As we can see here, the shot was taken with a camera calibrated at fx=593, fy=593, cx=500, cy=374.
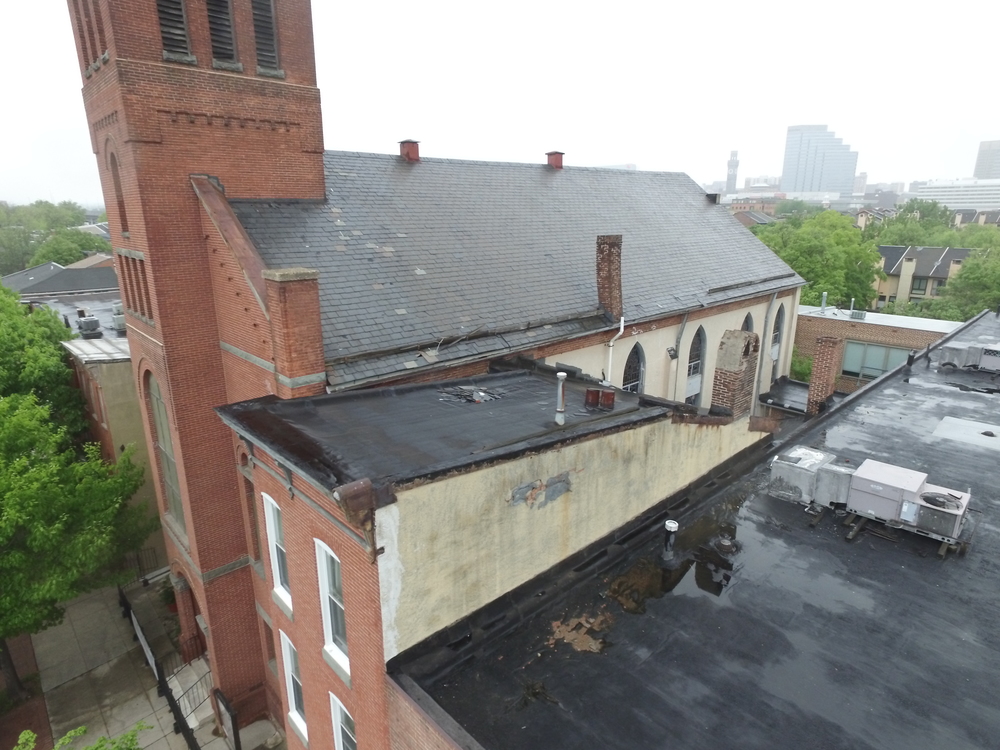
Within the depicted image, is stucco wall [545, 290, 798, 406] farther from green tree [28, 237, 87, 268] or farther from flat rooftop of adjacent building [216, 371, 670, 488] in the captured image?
green tree [28, 237, 87, 268]

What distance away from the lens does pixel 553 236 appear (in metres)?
20.2

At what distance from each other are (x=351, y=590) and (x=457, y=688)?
5.99 feet

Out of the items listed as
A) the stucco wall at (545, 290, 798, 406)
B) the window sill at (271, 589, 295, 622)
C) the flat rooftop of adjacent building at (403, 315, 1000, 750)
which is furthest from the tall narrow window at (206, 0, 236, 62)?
the flat rooftop of adjacent building at (403, 315, 1000, 750)

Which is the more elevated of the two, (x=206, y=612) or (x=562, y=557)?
(x=562, y=557)

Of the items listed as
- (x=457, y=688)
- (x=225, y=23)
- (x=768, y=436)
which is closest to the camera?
(x=457, y=688)

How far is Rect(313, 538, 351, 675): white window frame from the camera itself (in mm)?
8523

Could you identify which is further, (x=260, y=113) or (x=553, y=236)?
(x=553, y=236)

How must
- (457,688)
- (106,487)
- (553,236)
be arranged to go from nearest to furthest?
(457,688), (106,487), (553,236)

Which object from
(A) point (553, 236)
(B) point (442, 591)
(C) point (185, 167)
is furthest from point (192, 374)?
(A) point (553, 236)

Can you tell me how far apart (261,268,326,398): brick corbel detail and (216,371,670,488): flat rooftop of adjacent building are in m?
0.60

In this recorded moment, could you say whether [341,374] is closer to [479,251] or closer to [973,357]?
[479,251]

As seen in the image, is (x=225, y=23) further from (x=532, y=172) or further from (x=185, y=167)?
(x=532, y=172)

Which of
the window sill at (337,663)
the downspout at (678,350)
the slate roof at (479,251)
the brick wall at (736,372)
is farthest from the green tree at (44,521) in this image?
the downspout at (678,350)

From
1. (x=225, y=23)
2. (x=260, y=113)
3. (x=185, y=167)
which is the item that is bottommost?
(x=185, y=167)
